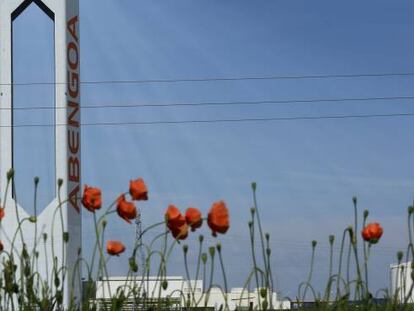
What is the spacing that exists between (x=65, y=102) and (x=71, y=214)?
1.33m

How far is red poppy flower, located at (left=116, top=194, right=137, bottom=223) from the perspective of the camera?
7.59 ft

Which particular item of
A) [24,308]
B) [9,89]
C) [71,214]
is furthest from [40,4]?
[24,308]

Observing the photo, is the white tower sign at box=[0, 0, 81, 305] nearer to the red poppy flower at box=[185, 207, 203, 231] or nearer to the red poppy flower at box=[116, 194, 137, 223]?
the red poppy flower at box=[116, 194, 137, 223]

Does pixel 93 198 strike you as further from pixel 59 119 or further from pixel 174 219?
pixel 59 119

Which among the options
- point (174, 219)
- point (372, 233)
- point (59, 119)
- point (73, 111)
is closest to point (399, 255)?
point (372, 233)

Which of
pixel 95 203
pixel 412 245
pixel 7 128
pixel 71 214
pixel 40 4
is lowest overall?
pixel 412 245

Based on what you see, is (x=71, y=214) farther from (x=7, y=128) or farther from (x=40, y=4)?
(x=40, y=4)

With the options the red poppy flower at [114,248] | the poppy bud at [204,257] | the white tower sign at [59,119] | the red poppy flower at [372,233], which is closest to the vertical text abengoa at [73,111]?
the white tower sign at [59,119]

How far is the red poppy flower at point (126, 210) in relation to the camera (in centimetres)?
231

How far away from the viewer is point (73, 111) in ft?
29.7

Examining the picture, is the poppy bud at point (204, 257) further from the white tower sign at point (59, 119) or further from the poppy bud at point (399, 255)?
the white tower sign at point (59, 119)

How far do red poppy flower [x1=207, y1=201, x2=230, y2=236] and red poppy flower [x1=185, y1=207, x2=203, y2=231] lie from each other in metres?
0.06

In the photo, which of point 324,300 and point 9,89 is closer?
point 324,300

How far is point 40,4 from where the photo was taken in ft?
30.6
